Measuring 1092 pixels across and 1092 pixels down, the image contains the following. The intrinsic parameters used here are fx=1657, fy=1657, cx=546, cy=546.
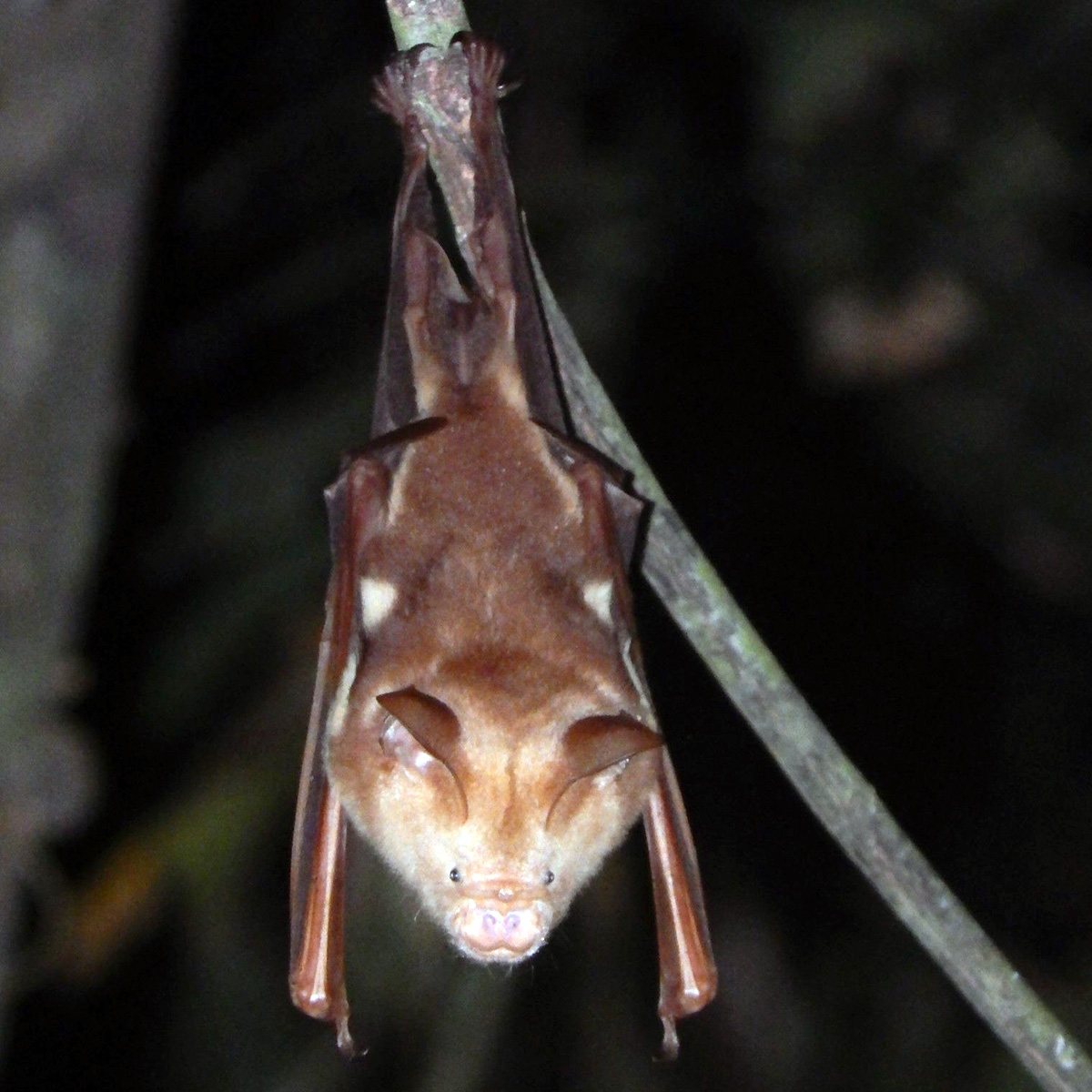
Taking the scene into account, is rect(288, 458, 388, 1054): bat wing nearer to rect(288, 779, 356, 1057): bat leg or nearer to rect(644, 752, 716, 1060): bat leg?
rect(288, 779, 356, 1057): bat leg

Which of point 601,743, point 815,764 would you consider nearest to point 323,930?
point 601,743

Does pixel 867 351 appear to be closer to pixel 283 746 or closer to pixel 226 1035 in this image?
pixel 283 746

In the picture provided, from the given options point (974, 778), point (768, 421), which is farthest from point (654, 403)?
point (974, 778)

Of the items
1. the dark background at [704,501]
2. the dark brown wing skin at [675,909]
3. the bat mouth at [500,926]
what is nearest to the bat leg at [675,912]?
the dark brown wing skin at [675,909]

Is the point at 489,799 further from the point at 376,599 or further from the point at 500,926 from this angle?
the point at 376,599

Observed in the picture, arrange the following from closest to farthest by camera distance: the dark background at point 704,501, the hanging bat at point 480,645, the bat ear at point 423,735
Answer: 1. the bat ear at point 423,735
2. the hanging bat at point 480,645
3. the dark background at point 704,501

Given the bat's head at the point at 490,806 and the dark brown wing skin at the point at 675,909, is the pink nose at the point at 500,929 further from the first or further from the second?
the dark brown wing skin at the point at 675,909
